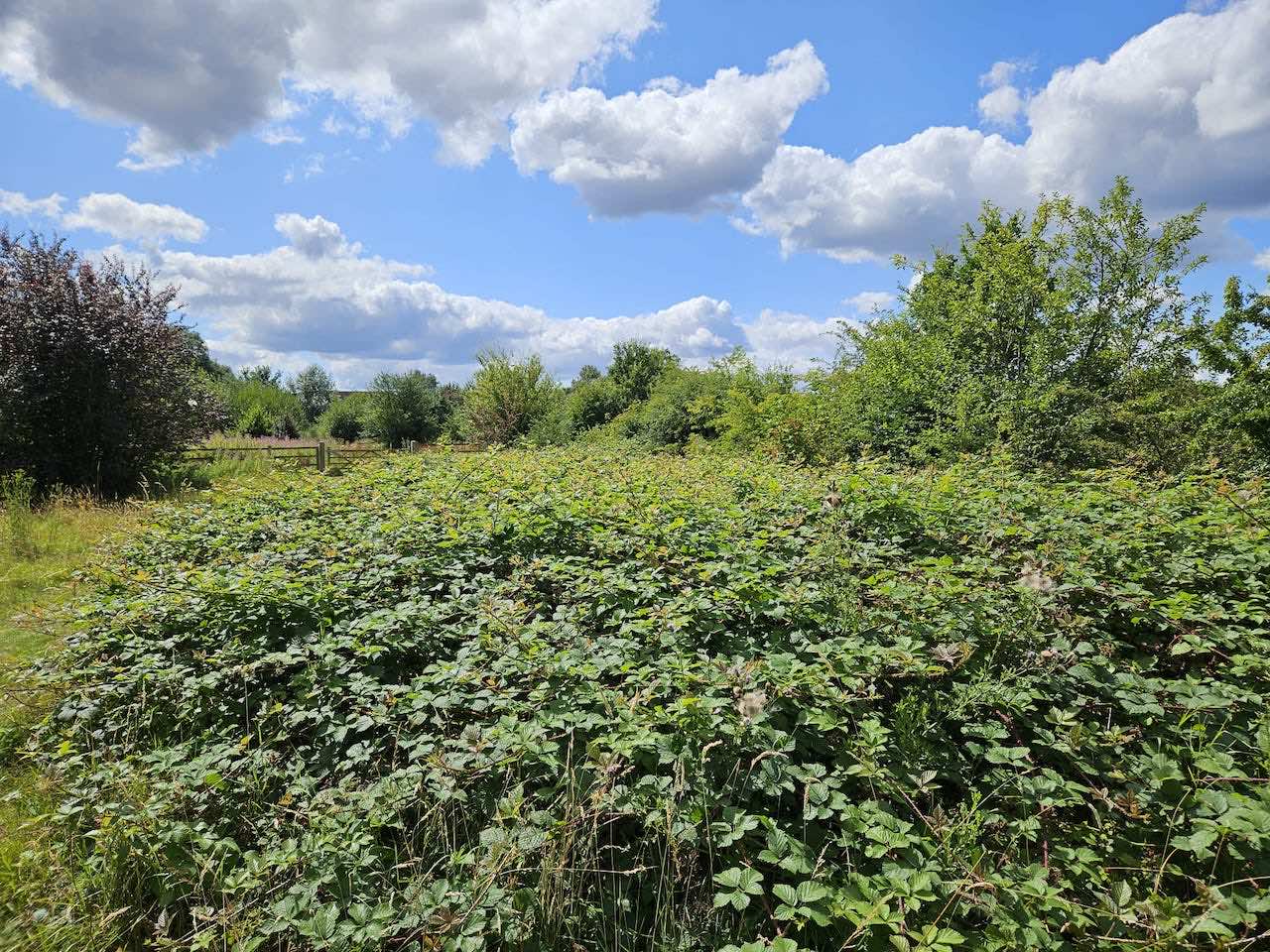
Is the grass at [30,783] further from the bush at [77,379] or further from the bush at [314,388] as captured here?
the bush at [314,388]

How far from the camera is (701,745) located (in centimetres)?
229

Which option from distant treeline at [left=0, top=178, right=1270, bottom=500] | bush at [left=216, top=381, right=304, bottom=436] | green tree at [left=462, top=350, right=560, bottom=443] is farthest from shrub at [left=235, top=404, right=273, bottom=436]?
distant treeline at [left=0, top=178, right=1270, bottom=500]

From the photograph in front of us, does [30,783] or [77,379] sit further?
[77,379]

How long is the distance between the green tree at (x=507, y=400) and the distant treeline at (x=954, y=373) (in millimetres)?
10201

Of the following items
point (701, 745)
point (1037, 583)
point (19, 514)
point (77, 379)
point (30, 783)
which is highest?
point (77, 379)

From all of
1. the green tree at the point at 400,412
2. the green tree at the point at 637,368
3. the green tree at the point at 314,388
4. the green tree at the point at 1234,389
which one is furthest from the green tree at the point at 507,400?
the green tree at the point at 314,388

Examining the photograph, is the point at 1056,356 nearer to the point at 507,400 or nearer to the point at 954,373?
the point at 954,373

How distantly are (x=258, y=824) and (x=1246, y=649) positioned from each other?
403 centimetres

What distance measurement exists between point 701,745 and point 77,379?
14416 mm

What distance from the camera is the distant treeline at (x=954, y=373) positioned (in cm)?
870

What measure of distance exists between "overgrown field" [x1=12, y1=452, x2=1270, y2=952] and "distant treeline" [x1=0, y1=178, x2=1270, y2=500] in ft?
16.5

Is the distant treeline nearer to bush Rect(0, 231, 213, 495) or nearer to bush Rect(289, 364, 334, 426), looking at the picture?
bush Rect(0, 231, 213, 495)

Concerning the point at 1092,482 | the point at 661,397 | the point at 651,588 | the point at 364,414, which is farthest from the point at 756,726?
the point at 364,414

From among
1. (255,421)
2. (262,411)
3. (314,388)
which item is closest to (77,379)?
(255,421)
